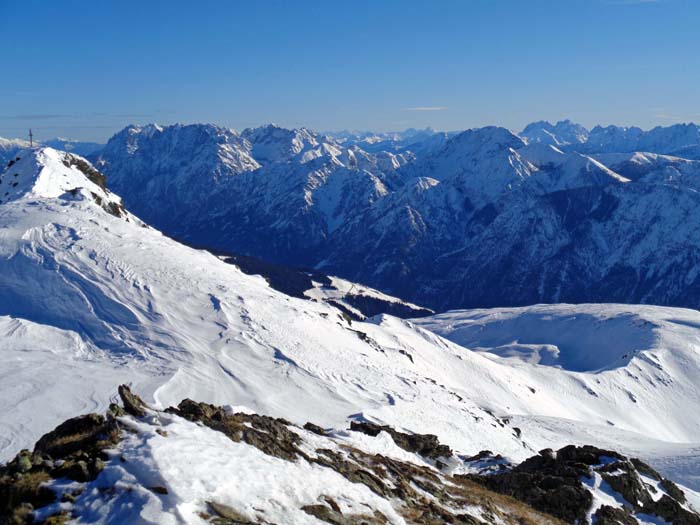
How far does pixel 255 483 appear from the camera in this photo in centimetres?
1614

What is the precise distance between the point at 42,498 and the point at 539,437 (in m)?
57.0

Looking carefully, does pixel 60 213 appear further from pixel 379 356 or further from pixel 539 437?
pixel 539 437

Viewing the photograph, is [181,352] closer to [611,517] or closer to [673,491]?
[611,517]

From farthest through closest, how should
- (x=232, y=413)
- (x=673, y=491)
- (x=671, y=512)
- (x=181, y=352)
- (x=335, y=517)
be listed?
(x=181, y=352), (x=673, y=491), (x=671, y=512), (x=232, y=413), (x=335, y=517)

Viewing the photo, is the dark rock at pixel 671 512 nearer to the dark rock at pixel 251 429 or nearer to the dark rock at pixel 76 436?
the dark rock at pixel 251 429

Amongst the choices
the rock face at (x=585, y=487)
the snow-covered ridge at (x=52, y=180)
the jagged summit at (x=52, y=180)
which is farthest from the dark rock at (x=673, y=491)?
the jagged summit at (x=52, y=180)

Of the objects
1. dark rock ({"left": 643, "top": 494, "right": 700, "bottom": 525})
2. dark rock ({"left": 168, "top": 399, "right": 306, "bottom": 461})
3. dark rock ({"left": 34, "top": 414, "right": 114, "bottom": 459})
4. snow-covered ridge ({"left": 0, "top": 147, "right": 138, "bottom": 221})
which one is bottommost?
dark rock ({"left": 643, "top": 494, "right": 700, "bottom": 525})

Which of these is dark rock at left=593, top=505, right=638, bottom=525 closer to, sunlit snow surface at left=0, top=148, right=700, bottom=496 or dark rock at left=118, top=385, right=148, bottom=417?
sunlit snow surface at left=0, top=148, right=700, bottom=496

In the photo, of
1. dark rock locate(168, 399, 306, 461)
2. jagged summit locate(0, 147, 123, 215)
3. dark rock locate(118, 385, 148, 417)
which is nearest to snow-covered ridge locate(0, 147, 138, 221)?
jagged summit locate(0, 147, 123, 215)

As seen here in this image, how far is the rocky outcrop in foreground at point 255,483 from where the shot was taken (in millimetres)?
14039

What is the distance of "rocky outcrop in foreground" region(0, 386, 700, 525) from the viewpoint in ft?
46.1

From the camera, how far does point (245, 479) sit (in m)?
16.2

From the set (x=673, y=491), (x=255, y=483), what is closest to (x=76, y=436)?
(x=255, y=483)

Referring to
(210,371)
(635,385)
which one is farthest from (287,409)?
(635,385)
